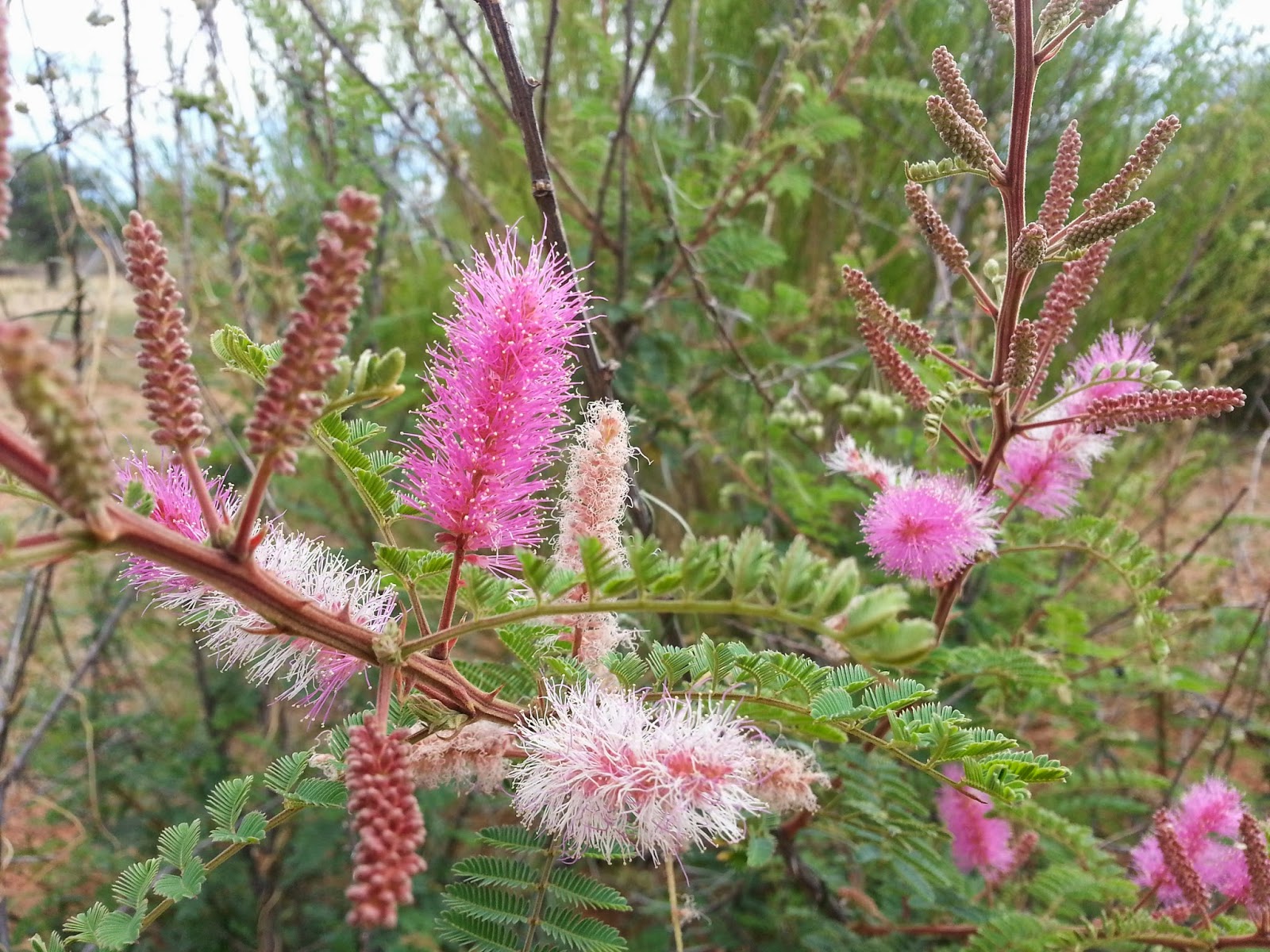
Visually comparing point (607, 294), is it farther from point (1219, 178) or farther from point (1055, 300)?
point (1219, 178)

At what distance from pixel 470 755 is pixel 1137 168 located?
0.98 meters

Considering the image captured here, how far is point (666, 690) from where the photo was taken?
3.11ft

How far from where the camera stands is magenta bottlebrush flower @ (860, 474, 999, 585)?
3.79 ft

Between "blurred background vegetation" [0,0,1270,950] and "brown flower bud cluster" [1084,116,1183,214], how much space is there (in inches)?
21.5

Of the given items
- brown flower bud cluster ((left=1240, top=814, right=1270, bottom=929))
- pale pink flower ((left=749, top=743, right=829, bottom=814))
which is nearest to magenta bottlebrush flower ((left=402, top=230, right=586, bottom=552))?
pale pink flower ((left=749, top=743, right=829, bottom=814))

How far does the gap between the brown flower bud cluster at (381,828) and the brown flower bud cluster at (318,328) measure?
0.20 m

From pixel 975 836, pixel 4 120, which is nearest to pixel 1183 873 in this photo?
pixel 975 836

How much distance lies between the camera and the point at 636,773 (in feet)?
2.70

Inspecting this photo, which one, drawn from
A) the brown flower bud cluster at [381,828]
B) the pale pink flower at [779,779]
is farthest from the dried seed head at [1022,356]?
the brown flower bud cluster at [381,828]

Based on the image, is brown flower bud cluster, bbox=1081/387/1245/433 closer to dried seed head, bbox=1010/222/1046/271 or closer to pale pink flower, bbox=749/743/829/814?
dried seed head, bbox=1010/222/1046/271

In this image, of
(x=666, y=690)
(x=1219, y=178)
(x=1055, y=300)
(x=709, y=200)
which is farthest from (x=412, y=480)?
(x=1219, y=178)

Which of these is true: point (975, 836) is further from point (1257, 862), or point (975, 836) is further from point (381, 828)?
point (381, 828)

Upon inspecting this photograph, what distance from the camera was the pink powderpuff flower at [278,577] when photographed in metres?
0.83

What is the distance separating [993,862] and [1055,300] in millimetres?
1211
